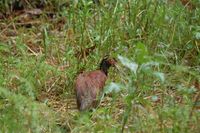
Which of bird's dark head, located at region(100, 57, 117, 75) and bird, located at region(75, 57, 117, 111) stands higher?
bird's dark head, located at region(100, 57, 117, 75)

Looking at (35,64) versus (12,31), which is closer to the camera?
(35,64)

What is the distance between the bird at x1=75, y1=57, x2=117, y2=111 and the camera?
2.81m

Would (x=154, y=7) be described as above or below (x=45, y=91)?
above

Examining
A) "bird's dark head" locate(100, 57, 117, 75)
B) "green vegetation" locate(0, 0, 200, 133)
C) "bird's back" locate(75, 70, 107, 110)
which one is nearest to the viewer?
"green vegetation" locate(0, 0, 200, 133)

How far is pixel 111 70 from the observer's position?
3.21 metres

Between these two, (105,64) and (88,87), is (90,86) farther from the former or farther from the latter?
(105,64)

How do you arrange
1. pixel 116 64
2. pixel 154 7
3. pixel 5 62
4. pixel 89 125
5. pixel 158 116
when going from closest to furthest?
pixel 158 116 < pixel 89 125 < pixel 116 64 < pixel 5 62 < pixel 154 7

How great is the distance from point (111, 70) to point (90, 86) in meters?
0.38

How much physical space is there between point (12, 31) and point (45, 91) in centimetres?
102

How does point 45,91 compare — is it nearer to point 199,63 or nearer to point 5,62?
point 5,62

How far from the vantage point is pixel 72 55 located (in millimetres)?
3439

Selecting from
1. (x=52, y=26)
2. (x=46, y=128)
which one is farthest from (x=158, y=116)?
(x=52, y=26)

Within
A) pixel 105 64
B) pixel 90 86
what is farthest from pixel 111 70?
pixel 90 86

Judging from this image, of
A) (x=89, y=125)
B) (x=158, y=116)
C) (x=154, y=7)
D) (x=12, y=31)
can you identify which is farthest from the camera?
(x=12, y=31)
